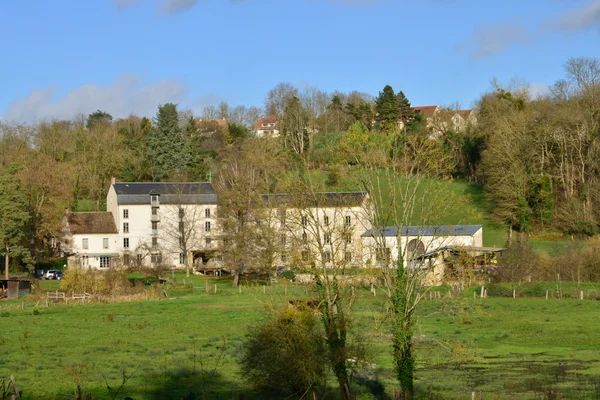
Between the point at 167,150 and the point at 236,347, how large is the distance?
64.5m

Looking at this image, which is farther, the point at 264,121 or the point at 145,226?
the point at 264,121

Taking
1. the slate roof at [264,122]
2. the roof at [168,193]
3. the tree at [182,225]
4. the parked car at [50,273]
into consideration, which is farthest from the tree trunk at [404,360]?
the slate roof at [264,122]

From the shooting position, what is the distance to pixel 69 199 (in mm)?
87188

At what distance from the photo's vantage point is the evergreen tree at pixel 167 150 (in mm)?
95875

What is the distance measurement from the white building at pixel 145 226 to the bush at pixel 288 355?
2130 inches

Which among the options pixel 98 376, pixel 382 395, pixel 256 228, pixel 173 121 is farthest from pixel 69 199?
pixel 382 395

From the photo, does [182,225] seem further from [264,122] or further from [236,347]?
[264,122]

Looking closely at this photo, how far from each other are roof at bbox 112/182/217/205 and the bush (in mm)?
56353

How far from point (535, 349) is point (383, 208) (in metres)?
10.5

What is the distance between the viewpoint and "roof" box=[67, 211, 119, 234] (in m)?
79.5

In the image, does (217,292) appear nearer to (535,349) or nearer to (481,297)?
(481,297)

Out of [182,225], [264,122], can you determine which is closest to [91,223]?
[182,225]

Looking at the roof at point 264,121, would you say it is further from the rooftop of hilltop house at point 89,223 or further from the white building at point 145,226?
the rooftop of hilltop house at point 89,223

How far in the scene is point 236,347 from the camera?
34188 millimetres
